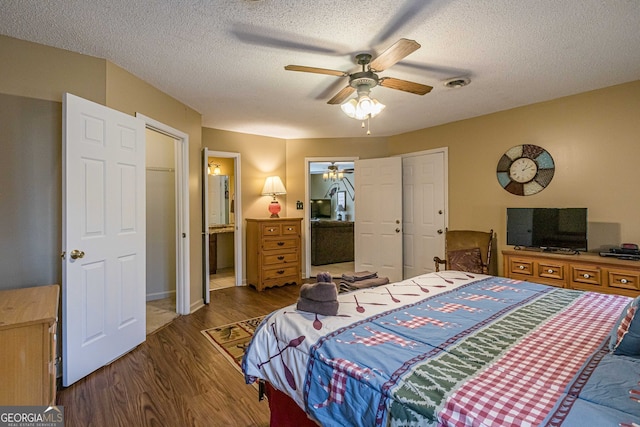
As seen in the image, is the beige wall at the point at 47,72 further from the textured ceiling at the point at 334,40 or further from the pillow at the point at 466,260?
the pillow at the point at 466,260

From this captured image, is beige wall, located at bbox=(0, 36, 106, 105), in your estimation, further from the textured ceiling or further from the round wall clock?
the round wall clock

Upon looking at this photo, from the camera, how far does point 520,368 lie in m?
1.02

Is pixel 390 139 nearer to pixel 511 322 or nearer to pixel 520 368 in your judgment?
pixel 511 322

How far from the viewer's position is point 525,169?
3576 mm

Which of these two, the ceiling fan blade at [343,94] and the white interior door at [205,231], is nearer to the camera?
the ceiling fan blade at [343,94]

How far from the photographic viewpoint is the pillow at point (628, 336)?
1.07 metres

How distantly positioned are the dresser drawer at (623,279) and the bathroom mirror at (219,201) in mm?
5394

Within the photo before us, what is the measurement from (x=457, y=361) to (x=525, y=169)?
3.25 meters

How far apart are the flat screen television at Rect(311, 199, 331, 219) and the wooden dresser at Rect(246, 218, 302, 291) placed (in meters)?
5.37

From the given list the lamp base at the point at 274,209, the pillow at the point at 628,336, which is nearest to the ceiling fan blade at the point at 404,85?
the pillow at the point at 628,336

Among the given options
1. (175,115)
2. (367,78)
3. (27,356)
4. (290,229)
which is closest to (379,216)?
(290,229)

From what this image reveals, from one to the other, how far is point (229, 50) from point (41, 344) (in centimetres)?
208

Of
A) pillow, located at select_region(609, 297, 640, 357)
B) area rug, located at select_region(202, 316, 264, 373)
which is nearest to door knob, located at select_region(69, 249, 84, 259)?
area rug, located at select_region(202, 316, 264, 373)

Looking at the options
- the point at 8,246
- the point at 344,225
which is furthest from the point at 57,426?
the point at 344,225
